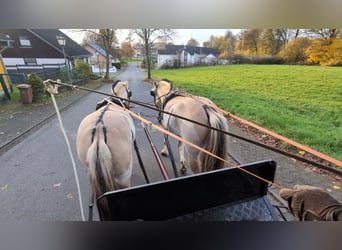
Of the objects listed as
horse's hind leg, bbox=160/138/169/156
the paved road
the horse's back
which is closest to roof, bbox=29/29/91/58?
the paved road

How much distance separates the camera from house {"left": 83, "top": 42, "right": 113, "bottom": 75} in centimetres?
129

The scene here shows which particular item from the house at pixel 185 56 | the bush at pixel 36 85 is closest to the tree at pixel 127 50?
the house at pixel 185 56

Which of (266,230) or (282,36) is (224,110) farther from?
(266,230)

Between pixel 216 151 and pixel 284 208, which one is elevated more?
pixel 216 151

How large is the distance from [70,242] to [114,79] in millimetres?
986

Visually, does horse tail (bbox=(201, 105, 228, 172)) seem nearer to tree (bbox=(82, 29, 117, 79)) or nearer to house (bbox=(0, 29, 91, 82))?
tree (bbox=(82, 29, 117, 79))

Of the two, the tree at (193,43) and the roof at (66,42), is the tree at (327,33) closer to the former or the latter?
the tree at (193,43)

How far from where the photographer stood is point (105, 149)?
1.12 metres

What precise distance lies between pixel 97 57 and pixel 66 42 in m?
0.17

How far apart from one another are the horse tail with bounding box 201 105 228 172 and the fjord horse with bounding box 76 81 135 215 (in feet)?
1.45

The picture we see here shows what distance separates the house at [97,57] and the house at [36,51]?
4cm

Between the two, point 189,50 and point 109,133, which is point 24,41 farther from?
point 189,50

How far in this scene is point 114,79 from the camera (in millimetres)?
1372
